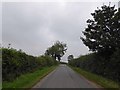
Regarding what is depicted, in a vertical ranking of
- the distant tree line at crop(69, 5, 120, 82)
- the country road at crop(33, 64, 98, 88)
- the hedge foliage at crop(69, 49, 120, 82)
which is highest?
the distant tree line at crop(69, 5, 120, 82)

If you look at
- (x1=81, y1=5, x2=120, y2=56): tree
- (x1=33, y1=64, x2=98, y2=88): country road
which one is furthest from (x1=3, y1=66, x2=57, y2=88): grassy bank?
(x1=81, y1=5, x2=120, y2=56): tree

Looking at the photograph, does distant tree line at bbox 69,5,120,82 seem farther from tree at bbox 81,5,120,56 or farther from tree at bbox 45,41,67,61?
tree at bbox 45,41,67,61

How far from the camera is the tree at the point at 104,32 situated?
32062 mm

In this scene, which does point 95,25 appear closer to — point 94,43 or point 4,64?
point 94,43

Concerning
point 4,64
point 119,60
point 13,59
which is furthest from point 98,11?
point 4,64

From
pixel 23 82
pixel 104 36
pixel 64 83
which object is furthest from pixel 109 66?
pixel 23 82

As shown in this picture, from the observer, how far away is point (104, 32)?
3328cm

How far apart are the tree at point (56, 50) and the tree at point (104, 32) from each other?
361 ft

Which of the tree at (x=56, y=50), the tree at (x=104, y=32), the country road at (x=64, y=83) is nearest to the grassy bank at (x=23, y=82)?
the country road at (x=64, y=83)

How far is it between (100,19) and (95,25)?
4.01ft

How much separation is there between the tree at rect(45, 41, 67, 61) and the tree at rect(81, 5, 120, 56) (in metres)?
110

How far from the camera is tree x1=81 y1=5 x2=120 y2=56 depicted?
32.1 metres

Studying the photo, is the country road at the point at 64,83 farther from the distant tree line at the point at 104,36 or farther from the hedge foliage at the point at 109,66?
the distant tree line at the point at 104,36

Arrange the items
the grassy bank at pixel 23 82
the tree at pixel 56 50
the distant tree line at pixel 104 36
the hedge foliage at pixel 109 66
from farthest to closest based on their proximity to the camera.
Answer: the tree at pixel 56 50 < the distant tree line at pixel 104 36 < the hedge foliage at pixel 109 66 < the grassy bank at pixel 23 82
